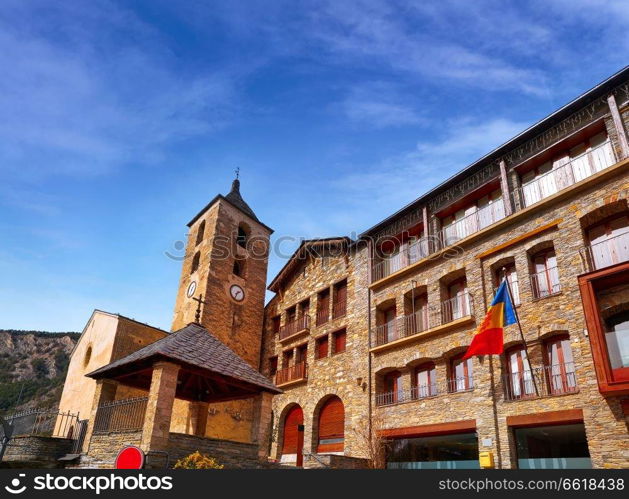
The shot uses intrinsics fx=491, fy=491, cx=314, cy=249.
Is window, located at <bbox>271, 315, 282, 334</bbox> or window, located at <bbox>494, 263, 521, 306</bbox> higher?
window, located at <bbox>271, 315, 282, 334</bbox>

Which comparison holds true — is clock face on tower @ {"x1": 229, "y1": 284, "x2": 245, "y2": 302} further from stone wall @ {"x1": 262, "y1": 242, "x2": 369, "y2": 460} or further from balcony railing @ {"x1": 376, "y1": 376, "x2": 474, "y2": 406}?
balcony railing @ {"x1": 376, "y1": 376, "x2": 474, "y2": 406}

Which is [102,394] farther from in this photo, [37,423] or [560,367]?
[560,367]

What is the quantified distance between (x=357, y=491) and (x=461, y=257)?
12269mm

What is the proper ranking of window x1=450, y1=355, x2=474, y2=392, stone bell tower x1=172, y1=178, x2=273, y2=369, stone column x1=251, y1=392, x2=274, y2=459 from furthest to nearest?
1. stone bell tower x1=172, y1=178, x2=273, y2=369
2. window x1=450, y1=355, x2=474, y2=392
3. stone column x1=251, y1=392, x2=274, y2=459

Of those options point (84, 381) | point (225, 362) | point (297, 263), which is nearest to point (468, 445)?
point (225, 362)

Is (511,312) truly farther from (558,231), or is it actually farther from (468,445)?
(468,445)

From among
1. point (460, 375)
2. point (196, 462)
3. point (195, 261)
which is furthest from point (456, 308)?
point (195, 261)

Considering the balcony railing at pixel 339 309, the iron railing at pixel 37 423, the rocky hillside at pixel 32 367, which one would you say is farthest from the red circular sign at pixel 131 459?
the rocky hillside at pixel 32 367

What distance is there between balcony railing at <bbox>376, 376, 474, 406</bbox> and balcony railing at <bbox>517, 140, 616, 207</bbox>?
238 inches

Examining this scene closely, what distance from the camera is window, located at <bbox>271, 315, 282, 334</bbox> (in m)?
26.2

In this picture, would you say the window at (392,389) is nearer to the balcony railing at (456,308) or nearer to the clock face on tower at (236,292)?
the balcony railing at (456,308)

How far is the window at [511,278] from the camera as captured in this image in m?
15.0

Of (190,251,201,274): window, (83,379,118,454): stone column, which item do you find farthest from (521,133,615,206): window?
(190,251,201,274): window

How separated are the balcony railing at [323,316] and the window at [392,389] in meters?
4.81
